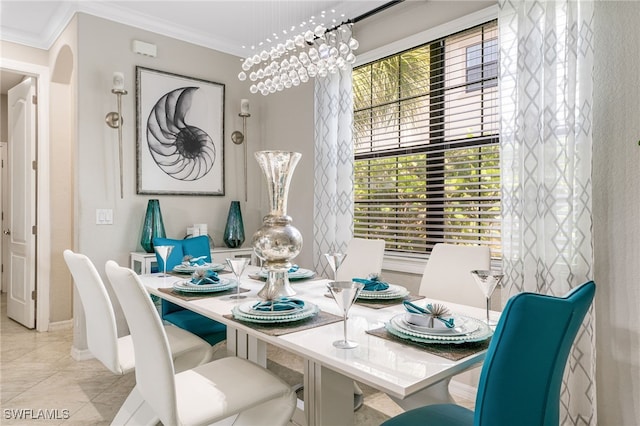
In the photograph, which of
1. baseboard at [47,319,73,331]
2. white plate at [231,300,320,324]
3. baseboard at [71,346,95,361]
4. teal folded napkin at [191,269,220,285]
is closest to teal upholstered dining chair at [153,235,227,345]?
teal folded napkin at [191,269,220,285]

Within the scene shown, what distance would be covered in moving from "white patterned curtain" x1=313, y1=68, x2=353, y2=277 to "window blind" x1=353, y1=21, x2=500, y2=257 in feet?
0.62

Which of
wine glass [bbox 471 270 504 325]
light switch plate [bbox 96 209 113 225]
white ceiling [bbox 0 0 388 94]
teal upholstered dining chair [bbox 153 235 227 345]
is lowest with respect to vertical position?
teal upholstered dining chair [bbox 153 235 227 345]

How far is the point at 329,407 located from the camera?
1562mm

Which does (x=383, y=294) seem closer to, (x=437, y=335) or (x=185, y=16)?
(x=437, y=335)

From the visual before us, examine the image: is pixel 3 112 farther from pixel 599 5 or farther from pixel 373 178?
pixel 599 5

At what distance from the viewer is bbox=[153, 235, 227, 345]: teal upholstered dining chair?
246 cm

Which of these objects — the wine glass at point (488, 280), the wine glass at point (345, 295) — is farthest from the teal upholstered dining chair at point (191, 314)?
the wine glass at point (488, 280)

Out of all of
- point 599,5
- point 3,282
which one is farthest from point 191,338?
point 3,282

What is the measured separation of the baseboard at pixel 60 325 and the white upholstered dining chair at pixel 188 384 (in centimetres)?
291

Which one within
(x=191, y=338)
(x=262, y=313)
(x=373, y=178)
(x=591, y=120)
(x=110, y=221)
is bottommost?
(x=191, y=338)

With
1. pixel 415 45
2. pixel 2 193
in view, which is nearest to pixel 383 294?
pixel 415 45

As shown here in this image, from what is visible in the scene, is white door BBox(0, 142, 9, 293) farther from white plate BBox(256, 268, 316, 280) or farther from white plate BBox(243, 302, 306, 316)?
white plate BBox(243, 302, 306, 316)

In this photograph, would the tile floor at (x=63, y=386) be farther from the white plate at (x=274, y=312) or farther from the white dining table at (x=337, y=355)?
the white plate at (x=274, y=312)

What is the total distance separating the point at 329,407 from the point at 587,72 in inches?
74.9
